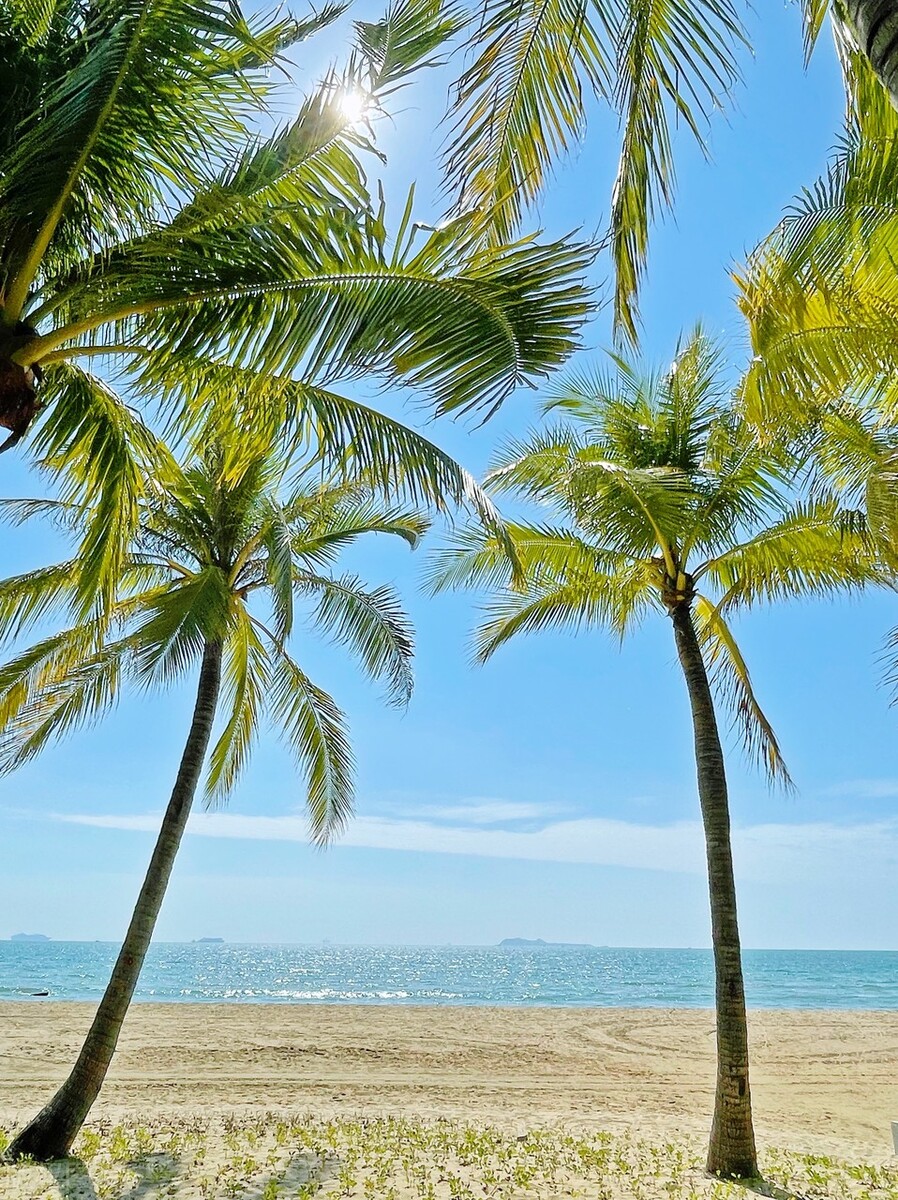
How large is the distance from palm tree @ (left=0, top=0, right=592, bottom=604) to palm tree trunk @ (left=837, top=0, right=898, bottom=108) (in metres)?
1.65

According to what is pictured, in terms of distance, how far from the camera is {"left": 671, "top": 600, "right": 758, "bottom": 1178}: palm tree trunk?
6.68 metres

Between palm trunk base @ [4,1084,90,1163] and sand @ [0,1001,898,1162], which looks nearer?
palm trunk base @ [4,1084,90,1163]

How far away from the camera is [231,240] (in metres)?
3.98

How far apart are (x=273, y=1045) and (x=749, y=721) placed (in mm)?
11651

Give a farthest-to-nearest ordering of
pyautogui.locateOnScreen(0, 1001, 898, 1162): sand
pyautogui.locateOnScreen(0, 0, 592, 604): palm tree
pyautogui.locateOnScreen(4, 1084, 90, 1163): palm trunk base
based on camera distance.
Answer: pyautogui.locateOnScreen(0, 1001, 898, 1162): sand < pyautogui.locateOnScreen(4, 1084, 90, 1163): palm trunk base < pyautogui.locateOnScreen(0, 0, 592, 604): palm tree

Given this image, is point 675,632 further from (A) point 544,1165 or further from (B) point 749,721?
(A) point 544,1165

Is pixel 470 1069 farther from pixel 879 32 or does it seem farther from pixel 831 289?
pixel 879 32

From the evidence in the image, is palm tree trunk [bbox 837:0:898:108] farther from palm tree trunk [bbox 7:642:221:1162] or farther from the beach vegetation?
palm tree trunk [bbox 7:642:221:1162]

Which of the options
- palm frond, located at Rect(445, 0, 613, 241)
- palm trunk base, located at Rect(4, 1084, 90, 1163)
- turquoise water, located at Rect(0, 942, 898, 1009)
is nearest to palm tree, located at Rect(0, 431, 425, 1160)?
palm trunk base, located at Rect(4, 1084, 90, 1163)

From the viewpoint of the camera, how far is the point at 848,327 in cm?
497

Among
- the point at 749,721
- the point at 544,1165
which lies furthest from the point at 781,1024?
the point at 544,1165

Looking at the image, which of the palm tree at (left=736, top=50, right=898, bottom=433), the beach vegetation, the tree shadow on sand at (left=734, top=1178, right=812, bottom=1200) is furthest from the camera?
the tree shadow on sand at (left=734, top=1178, right=812, bottom=1200)

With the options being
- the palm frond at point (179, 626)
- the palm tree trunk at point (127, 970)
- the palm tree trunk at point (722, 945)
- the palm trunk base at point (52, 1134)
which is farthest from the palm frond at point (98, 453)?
the palm tree trunk at point (722, 945)

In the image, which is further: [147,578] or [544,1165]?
[147,578]
